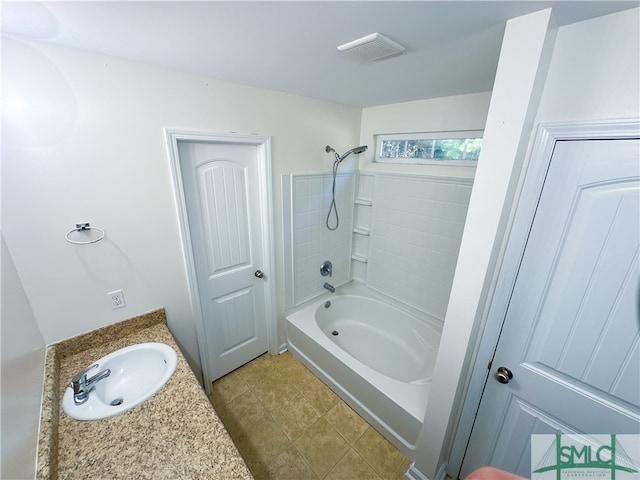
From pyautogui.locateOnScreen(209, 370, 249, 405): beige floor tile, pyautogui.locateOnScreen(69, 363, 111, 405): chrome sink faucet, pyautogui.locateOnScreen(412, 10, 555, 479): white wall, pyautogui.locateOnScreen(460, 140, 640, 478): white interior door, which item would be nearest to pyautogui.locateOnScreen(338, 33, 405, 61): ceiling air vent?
pyautogui.locateOnScreen(412, 10, 555, 479): white wall

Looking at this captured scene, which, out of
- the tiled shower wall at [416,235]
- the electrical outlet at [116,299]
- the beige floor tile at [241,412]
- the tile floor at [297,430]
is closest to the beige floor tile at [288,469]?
the tile floor at [297,430]

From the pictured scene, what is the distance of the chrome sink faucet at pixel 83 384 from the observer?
111 centimetres

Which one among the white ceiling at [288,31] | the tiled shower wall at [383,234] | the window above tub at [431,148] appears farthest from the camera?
the tiled shower wall at [383,234]

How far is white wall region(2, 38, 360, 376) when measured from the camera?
1.09m

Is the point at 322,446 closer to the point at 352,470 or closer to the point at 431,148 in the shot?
the point at 352,470

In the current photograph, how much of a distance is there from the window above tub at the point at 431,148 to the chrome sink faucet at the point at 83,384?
2.57 meters

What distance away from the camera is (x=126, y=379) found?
52.4 inches

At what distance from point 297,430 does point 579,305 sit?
182 cm

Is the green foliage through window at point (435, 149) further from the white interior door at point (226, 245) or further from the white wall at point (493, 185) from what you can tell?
the white interior door at point (226, 245)

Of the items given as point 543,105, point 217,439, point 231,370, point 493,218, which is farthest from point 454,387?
point 231,370

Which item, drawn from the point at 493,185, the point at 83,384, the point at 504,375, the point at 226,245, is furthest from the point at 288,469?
the point at 493,185

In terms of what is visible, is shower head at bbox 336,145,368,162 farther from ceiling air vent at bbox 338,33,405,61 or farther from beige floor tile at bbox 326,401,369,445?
beige floor tile at bbox 326,401,369,445

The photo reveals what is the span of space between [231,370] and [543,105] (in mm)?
2721

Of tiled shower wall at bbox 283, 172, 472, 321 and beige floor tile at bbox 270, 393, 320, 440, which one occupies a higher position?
tiled shower wall at bbox 283, 172, 472, 321
